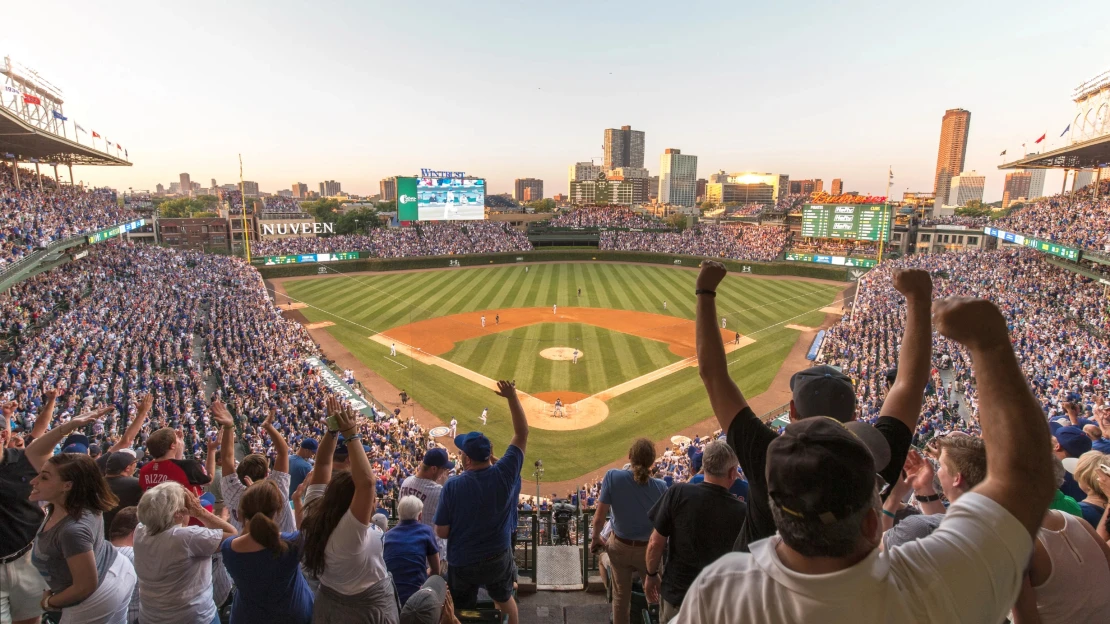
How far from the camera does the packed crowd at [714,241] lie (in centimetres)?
5378

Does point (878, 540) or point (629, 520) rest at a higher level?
point (878, 540)

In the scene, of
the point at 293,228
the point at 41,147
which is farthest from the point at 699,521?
the point at 293,228

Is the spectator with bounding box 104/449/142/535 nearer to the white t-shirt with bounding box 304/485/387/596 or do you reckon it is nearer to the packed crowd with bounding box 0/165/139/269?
the white t-shirt with bounding box 304/485/387/596

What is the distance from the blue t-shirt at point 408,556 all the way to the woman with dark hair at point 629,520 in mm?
1577

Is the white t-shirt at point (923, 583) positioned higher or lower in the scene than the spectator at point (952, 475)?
higher

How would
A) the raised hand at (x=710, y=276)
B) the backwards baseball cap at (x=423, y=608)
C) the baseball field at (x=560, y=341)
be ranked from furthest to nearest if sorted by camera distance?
1. the baseball field at (x=560, y=341)
2. the backwards baseball cap at (x=423, y=608)
3. the raised hand at (x=710, y=276)

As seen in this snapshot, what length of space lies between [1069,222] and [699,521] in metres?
39.9

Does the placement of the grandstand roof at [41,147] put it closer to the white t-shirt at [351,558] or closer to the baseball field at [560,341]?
the baseball field at [560,341]

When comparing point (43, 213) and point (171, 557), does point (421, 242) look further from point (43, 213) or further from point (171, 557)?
point (171, 557)

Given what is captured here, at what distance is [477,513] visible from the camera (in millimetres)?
4316

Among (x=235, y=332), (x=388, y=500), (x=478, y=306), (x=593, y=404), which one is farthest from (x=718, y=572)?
(x=478, y=306)

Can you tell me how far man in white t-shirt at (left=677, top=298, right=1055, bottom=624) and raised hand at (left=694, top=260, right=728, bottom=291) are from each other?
4.18 ft

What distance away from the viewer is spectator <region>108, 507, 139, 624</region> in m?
4.09

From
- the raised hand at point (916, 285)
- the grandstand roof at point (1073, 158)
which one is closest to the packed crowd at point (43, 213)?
the raised hand at point (916, 285)
